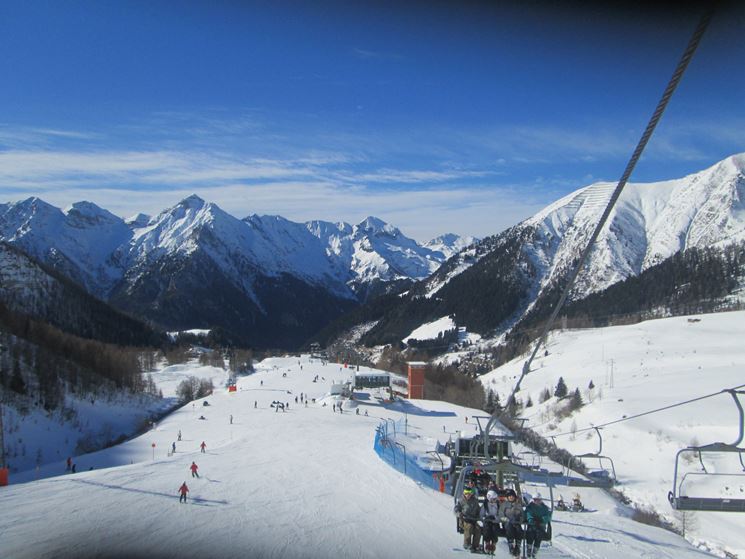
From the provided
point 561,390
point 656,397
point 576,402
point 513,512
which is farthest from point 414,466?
point 561,390

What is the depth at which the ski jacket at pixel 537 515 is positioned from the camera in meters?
8.51

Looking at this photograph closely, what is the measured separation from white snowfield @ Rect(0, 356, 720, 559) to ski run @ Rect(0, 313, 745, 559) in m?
0.05

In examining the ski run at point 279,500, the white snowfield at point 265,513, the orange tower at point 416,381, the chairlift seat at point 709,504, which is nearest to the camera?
the chairlift seat at point 709,504

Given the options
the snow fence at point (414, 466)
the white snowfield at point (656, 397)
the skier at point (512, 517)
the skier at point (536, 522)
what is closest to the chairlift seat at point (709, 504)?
the skier at point (536, 522)

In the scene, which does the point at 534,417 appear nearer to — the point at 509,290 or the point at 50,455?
the point at 50,455

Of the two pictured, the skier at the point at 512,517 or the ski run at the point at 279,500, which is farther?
the ski run at the point at 279,500

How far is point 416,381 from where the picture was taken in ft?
224

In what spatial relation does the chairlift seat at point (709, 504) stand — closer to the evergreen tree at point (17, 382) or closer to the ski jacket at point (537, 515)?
the ski jacket at point (537, 515)

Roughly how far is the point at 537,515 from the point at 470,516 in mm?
876

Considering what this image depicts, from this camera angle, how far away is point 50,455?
136 feet

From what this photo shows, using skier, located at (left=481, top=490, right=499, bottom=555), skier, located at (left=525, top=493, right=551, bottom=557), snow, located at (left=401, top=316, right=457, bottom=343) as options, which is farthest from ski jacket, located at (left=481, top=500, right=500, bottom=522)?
snow, located at (left=401, top=316, right=457, bottom=343)

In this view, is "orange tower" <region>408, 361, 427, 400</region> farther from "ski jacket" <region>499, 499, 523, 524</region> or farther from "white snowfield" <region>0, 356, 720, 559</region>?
"ski jacket" <region>499, 499, 523, 524</region>

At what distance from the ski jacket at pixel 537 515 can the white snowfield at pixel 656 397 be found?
1270 cm

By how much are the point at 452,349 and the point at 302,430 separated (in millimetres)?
Answer: 120403
